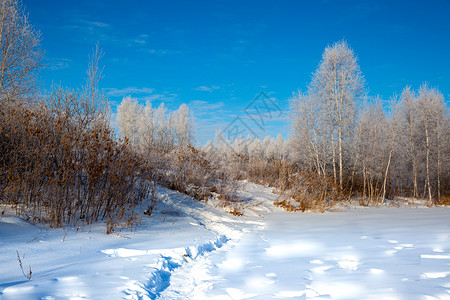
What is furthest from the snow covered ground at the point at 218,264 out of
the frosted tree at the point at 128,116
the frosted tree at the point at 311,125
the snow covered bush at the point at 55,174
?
the frosted tree at the point at 128,116

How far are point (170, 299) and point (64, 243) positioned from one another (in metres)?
1.89

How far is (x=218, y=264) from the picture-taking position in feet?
10.9

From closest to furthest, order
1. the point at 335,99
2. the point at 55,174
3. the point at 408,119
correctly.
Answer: the point at 55,174, the point at 335,99, the point at 408,119

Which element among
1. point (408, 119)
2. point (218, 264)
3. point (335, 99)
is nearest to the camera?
point (218, 264)

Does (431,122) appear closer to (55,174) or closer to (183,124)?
(55,174)

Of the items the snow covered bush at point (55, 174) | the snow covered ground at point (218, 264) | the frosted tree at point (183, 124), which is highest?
the frosted tree at point (183, 124)

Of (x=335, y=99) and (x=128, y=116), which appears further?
(x=128, y=116)

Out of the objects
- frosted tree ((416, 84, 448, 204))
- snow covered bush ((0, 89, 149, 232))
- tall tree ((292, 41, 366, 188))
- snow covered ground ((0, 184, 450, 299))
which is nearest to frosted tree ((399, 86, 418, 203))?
frosted tree ((416, 84, 448, 204))

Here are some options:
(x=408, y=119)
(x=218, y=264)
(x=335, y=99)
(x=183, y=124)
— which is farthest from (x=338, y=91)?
(x=183, y=124)

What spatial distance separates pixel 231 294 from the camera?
2.29 meters

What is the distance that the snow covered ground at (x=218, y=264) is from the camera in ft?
6.95

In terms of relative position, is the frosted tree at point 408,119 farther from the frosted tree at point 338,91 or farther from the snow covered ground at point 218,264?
the snow covered ground at point 218,264

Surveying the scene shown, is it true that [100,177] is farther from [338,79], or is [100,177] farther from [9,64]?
[338,79]

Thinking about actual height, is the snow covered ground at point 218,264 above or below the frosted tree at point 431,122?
below
